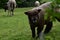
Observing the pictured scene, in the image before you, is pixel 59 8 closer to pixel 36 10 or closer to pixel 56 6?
pixel 56 6

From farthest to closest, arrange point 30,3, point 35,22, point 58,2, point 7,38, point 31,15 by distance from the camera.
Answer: point 30,3 < point 7,38 < point 35,22 < point 31,15 < point 58,2

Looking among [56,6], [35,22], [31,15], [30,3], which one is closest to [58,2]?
[56,6]

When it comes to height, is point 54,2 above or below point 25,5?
above

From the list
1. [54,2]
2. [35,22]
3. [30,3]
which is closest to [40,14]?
[35,22]

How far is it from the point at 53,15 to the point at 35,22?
4.77 m

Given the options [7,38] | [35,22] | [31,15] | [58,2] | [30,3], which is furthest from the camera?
[30,3]

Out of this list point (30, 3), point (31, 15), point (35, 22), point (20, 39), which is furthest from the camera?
point (30, 3)

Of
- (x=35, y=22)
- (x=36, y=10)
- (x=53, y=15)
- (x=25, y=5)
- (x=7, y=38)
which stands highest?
(x=53, y=15)

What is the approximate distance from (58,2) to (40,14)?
5.03 metres

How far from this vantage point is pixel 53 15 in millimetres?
1754

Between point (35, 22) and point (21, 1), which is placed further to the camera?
point (21, 1)

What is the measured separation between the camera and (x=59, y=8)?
1.79m

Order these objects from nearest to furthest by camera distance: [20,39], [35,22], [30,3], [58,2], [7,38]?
[58,2]
[35,22]
[20,39]
[7,38]
[30,3]

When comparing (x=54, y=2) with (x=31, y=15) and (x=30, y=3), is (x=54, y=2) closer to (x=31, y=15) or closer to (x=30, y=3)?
(x=31, y=15)
